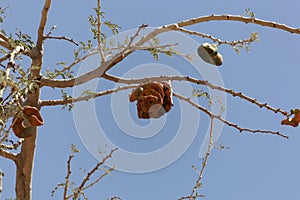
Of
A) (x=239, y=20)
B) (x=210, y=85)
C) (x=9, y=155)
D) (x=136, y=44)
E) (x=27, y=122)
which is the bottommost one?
(x=27, y=122)

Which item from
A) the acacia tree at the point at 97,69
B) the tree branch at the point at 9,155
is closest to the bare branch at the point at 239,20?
the acacia tree at the point at 97,69

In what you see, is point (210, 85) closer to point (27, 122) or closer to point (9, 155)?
point (27, 122)

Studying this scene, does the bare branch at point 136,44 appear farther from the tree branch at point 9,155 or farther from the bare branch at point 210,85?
the tree branch at point 9,155

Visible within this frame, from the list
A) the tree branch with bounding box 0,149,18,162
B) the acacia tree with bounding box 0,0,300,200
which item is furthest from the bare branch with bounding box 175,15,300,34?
the tree branch with bounding box 0,149,18,162

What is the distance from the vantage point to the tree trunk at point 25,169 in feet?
9.28

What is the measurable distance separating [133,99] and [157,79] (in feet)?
0.52

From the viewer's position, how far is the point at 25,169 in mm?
2869

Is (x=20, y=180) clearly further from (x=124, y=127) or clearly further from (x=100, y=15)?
Result: (x=100, y=15)

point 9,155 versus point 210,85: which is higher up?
point 210,85

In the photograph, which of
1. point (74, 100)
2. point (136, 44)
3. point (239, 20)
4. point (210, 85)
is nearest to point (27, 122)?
point (74, 100)

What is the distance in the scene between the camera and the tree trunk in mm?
2828

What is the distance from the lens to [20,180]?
9.37 ft

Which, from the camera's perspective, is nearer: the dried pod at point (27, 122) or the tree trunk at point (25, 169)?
the dried pod at point (27, 122)

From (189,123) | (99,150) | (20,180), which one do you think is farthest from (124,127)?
(20,180)
